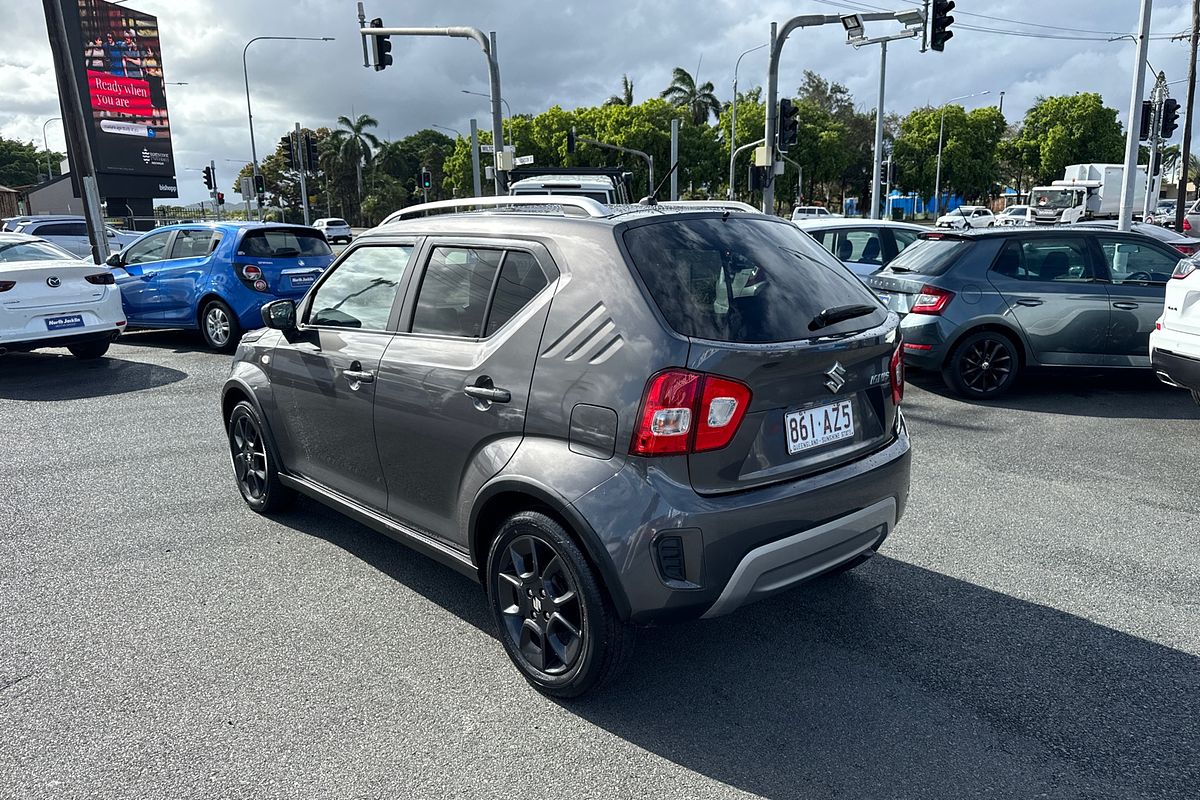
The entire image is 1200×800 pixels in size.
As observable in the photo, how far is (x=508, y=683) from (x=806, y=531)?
50.2 inches

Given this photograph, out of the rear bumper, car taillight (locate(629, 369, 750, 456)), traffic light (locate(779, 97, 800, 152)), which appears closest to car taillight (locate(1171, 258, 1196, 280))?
the rear bumper

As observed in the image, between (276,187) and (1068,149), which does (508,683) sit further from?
(276,187)

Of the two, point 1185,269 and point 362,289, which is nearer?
point 362,289

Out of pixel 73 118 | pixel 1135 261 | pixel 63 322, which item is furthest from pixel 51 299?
pixel 1135 261

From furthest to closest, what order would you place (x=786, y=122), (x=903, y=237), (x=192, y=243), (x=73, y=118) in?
(x=786, y=122)
(x=73, y=118)
(x=192, y=243)
(x=903, y=237)

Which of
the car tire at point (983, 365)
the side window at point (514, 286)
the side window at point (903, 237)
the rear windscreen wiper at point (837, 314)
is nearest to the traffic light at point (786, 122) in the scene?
the side window at point (903, 237)

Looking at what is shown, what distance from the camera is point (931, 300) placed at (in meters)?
7.97

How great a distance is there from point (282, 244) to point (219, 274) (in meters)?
0.88

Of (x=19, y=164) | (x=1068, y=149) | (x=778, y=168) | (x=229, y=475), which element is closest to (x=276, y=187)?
(x=19, y=164)

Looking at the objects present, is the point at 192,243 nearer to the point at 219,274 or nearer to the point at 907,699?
the point at 219,274

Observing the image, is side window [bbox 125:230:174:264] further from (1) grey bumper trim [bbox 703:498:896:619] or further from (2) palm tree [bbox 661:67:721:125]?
(2) palm tree [bbox 661:67:721:125]

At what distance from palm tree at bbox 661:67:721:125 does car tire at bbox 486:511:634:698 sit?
75.8m

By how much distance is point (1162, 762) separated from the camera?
106 inches

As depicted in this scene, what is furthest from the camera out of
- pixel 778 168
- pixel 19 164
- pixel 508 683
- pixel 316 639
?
pixel 19 164
